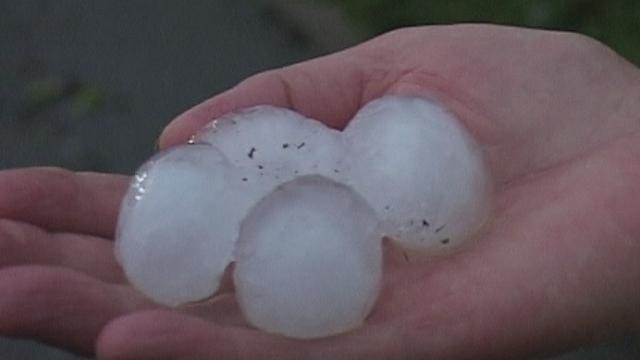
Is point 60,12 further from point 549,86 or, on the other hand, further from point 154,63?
point 549,86

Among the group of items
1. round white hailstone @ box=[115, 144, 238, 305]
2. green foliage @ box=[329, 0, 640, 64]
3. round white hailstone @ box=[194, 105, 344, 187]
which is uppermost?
green foliage @ box=[329, 0, 640, 64]

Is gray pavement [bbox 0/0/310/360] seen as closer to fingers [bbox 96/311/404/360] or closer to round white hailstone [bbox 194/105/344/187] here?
round white hailstone [bbox 194/105/344/187]

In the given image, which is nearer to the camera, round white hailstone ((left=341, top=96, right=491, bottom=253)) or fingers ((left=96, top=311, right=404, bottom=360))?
fingers ((left=96, top=311, right=404, bottom=360))

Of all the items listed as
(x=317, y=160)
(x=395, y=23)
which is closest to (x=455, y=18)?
(x=395, y=23)

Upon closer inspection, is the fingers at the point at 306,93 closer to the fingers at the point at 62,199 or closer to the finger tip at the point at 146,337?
the fingers at the point at 62,199

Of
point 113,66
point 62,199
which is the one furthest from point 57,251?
point 113,66

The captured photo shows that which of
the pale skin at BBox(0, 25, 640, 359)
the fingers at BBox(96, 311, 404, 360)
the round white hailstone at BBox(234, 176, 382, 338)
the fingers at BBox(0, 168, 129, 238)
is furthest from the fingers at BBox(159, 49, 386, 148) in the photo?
the fingers at BBox(96, 311, 404, 360)

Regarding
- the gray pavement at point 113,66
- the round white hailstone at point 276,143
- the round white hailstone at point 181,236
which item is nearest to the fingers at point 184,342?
the round white hailstone at point 181,236

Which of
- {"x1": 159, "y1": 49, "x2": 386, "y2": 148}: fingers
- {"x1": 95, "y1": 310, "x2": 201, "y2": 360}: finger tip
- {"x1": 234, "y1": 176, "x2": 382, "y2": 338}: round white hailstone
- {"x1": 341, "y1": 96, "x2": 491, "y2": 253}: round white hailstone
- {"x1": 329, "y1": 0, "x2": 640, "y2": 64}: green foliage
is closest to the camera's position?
{"x1": 95, "y1": 310, "x2": 201, "y2": 360}: finger tip

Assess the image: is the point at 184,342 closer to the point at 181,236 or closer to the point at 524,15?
the point at 181,236
